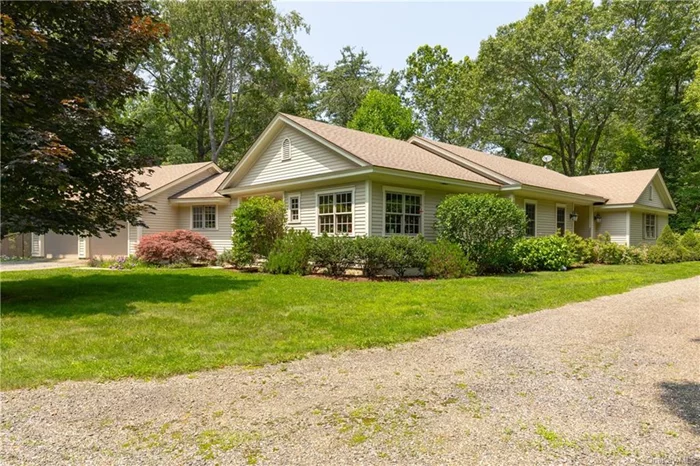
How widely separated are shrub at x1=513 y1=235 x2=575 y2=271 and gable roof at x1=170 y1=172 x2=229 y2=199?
41.5ft

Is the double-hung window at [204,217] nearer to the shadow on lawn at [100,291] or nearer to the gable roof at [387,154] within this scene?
the gable roof at [387,154]

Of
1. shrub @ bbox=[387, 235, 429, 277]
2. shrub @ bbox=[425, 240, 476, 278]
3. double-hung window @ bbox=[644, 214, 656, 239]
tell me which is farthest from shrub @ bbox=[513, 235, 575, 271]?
double-hung window @ bbox=[644, 214, 656, 239]

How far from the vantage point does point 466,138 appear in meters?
37.0

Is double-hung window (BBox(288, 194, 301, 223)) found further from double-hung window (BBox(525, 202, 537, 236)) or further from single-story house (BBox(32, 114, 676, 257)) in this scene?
double-hung window (BBox(525, 202, 537, 236))

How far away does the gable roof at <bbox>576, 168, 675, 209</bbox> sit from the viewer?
69.4ft

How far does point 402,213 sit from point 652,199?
17433 millimetres

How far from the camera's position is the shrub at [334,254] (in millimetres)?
12064

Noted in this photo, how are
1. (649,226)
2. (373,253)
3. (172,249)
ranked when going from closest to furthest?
(373,253) → (172,249) → (649,226)

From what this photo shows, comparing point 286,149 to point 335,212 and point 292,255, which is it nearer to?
point 335,212

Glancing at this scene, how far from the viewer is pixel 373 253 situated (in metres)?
11.6

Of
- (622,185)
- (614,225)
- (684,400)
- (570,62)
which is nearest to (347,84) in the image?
(570,62)

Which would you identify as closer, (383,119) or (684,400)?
(684,400)

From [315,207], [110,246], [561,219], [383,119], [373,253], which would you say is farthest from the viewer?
[383,119]

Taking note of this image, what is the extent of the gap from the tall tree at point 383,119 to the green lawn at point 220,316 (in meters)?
22.0
